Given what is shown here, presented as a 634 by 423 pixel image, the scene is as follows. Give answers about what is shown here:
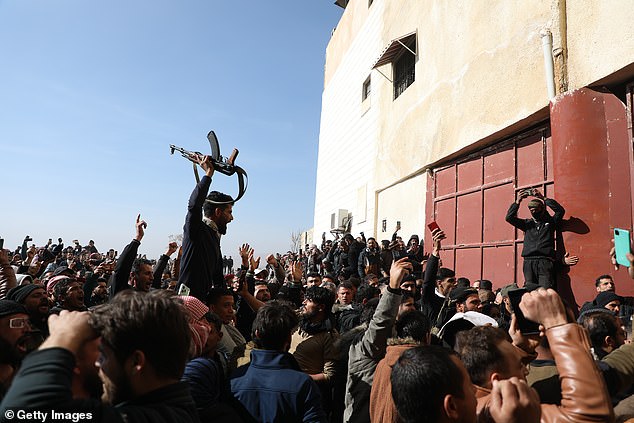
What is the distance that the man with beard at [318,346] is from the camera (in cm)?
354

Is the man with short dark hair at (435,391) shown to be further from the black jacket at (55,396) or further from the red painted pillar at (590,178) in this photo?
the red painted pillar at (590,178)

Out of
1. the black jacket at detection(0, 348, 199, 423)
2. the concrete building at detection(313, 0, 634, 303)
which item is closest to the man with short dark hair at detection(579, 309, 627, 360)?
the black jacket at detection(0, 348, 199, 423)

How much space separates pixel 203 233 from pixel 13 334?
1.52 m

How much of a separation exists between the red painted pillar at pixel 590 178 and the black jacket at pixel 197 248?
6011mm

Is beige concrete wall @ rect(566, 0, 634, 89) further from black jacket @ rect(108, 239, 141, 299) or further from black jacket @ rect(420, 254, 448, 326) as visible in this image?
black jacket @ rect(108, 239, 141, 299)

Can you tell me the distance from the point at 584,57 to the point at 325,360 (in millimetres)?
6554

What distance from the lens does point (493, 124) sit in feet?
30.4

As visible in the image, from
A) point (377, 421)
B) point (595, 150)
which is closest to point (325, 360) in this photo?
point (377, 421)

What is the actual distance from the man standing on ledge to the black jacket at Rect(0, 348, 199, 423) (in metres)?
2.35

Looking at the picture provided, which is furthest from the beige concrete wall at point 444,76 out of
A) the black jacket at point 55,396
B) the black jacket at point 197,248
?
the black jacket at point 55,396

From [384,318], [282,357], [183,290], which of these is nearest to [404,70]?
[183,290]

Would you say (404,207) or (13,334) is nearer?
(13,334)

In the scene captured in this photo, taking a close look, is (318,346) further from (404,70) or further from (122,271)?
(404,70)

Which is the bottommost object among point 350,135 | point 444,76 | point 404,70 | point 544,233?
point 544,233
